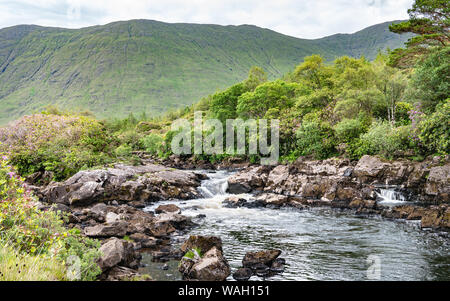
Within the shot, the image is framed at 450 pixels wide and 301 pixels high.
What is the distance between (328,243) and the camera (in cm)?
1881

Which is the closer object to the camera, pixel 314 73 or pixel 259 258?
pixel 259 258

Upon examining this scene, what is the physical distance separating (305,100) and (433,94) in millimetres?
26889

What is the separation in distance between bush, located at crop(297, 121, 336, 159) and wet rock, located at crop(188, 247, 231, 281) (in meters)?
34.8

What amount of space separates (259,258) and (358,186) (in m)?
20.1

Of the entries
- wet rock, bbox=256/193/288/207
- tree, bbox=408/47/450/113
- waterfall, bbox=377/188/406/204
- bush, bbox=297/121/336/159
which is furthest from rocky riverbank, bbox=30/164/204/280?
tree, bbox=408/47/450/113

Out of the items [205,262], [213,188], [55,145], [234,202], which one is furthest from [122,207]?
[55,145]

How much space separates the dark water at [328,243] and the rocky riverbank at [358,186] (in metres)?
1.66

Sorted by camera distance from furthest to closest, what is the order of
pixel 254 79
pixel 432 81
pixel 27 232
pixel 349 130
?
pixel 254 79
pixel 349 130
pixel 432 81
pixel 27 232

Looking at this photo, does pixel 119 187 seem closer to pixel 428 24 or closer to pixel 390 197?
pixel 390 197

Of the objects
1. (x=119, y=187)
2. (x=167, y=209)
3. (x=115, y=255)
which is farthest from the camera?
(x=119, y=187)

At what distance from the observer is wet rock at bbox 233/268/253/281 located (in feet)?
43.8

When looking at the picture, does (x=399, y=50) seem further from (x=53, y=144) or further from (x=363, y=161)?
(x=53, y=144)

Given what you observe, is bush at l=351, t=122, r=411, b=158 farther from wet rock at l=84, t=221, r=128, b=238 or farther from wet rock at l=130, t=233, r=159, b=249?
wet rock at l=84, t=221, r=128, b=238
